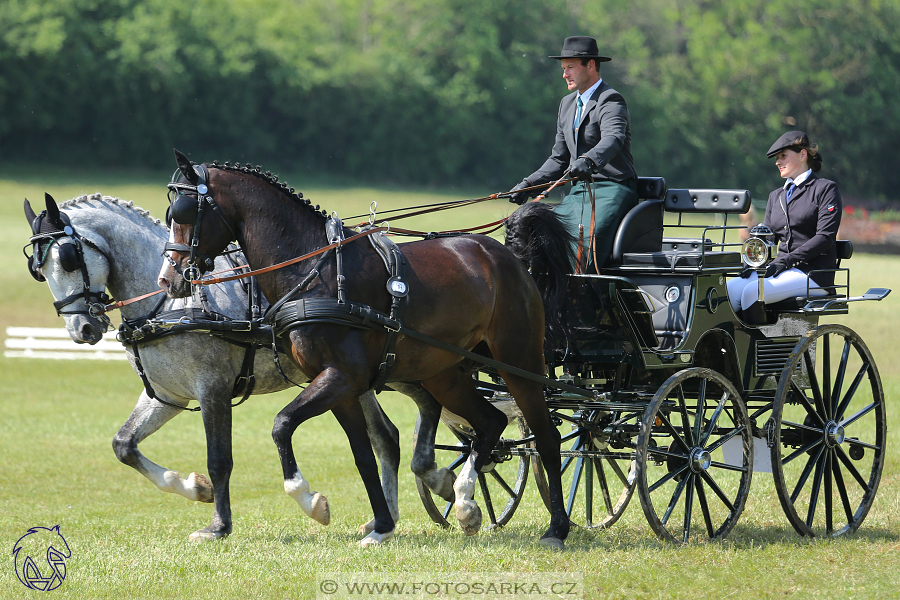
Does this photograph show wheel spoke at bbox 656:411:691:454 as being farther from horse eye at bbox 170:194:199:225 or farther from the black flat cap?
horse eye at bbox 170:194:199:225

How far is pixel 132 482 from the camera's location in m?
9.65

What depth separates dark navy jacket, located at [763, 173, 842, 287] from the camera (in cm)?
653

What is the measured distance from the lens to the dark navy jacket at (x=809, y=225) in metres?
6.53

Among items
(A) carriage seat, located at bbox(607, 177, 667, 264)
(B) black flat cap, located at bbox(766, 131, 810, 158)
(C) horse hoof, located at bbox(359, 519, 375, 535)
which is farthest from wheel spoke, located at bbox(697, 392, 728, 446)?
(C) horse hoof, located at bbox(359, 519, 375, 535)

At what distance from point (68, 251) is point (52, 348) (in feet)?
42.9

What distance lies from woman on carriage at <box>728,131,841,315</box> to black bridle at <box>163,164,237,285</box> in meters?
3.29

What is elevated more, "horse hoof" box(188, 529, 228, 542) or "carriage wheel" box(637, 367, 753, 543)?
"carriage wheel" box(637, 367, 753, 543)

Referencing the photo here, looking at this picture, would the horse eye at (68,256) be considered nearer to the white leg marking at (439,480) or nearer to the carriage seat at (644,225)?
the white leg marking at (439,480)

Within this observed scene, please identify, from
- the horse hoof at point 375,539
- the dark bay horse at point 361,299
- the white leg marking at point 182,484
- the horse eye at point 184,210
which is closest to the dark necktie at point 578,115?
the dark bay horse at point 361,299

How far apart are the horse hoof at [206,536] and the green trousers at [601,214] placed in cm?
270

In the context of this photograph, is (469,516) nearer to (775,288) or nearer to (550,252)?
(550,252)

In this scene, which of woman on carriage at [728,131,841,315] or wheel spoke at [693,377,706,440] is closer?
wheel spoke at [693,377,706,440]

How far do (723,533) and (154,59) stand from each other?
1647 inches

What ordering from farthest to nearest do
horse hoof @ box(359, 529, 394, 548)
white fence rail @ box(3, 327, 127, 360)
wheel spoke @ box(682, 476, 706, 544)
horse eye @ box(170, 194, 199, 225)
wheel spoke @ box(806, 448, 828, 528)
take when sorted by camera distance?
white fence rail @ box(3, 327, 127, 360) < wheel spoke @ box(806, 448, 828, 528) < wheel spoke @ box(682, 476, 706, 544) < horse hoof @ box(359, 529, 394, 548) < horse eye @ box(170, 194, 199, 225)
